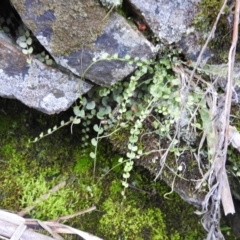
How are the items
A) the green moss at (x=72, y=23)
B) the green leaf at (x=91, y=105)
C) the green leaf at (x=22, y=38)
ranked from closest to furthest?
the green moss at (x=72, y=23) < the green leaf at (x=22, y=38) < the green leaf at (x=91, y=105)

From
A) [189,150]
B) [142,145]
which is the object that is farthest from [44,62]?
[189,150]

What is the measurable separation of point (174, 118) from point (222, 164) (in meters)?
0.28

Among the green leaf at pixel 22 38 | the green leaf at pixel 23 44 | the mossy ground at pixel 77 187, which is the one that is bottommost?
the mossy ground at pixel 77 187

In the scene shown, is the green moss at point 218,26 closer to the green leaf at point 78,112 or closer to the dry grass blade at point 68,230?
the green leaf at point 78,112

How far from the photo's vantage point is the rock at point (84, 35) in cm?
152

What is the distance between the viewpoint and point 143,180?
1.93 m

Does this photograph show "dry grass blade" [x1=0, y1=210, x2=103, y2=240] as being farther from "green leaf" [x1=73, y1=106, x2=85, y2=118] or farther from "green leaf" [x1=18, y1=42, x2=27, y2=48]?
"green leaf" [x1=18, y1=42, x2=27, y2=48]

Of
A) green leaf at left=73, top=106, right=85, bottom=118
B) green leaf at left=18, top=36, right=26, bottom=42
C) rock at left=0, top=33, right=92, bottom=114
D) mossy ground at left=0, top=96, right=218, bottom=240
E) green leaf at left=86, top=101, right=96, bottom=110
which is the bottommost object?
mossy ground at left=0, top=96, right=218, bottom=240

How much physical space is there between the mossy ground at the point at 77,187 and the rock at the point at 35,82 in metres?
0.26

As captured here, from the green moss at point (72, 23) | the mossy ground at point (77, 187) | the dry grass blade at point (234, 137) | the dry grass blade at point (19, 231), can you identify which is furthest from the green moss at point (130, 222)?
the green moss at point (72, 23)

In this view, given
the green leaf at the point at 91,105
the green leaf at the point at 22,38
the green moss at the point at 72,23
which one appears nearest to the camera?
the green moss at the point at 72,23

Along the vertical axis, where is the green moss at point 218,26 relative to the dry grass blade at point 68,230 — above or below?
above

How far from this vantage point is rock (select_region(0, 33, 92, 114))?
1.60 metres

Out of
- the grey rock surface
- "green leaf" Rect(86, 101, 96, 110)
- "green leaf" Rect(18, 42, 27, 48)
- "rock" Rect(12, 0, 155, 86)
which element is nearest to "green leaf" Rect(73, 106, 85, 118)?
"green leaf" Rect(86, 101, 96, 110)
